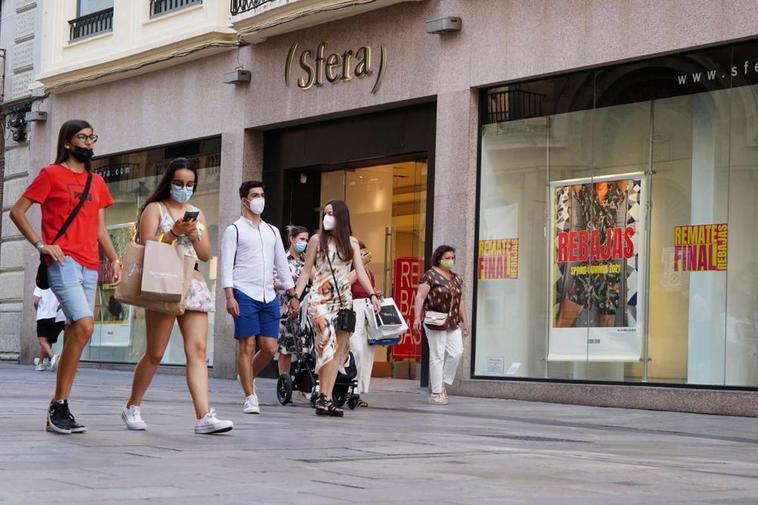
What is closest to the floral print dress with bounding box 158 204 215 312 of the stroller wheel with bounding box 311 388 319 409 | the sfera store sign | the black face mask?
the black face mask

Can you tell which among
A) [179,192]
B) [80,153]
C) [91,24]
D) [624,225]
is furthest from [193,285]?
[91,24]

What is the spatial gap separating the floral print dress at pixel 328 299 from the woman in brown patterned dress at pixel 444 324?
3.28 m

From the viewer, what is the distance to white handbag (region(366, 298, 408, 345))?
14.0 meters

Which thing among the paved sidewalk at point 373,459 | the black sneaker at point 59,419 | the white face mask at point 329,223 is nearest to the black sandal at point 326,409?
the paved sidewalk at point 373,459

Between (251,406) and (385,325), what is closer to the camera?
(251,406)

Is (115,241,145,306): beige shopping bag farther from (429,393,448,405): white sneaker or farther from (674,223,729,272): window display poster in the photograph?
(674,223,729,272): window display poster

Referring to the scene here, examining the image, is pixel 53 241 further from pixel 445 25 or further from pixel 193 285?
pixel 445 25

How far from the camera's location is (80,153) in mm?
9094

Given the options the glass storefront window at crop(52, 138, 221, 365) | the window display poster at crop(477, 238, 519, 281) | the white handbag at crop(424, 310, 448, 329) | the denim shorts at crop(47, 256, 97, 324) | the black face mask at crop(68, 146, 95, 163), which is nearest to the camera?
the denim shorts at crop(47, 256, 97, 324)

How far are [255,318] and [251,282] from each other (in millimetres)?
308

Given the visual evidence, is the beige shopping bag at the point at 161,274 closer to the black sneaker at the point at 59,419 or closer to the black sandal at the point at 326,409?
the black sneaker at the point at 59,419

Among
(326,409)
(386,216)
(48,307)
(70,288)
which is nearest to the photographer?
(70,288)

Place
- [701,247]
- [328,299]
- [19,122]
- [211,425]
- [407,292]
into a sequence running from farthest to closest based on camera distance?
[19,122] < [407,292] < [701,247] < [328,299] < [211,425]

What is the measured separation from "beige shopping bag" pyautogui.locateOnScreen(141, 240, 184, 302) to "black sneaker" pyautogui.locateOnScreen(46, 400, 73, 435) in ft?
2.88
